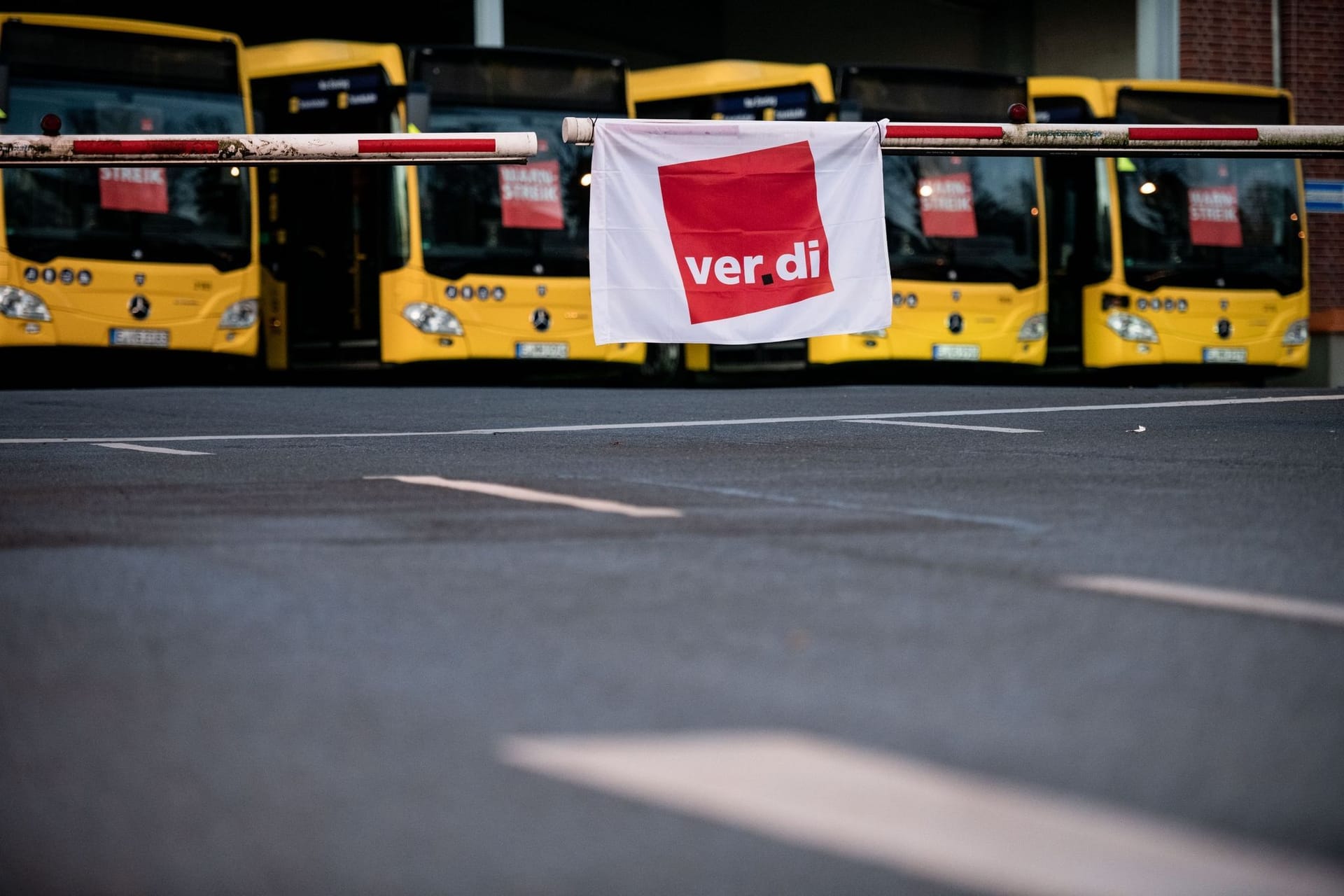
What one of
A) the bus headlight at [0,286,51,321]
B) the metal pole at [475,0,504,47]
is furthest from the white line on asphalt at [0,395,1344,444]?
the metal pole at [475,0,504,47]

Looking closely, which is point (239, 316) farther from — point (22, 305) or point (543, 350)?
point (543, 350)

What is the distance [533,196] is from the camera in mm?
20500

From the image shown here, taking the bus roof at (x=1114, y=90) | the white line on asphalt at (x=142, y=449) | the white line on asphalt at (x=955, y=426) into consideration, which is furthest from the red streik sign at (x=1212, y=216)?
the white line on asphalt at (x=142, y=449)

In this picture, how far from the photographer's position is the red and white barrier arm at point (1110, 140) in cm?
1243

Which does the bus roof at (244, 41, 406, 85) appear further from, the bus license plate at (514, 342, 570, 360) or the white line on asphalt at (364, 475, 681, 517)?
the white line on asphalt at (364, 475, 681, 517)

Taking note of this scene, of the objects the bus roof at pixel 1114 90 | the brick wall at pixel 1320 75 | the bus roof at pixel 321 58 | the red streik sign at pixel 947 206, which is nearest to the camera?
the bus roof at pixel 321 58

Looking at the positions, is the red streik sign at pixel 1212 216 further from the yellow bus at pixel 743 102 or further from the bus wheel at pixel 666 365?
the bus wheel at pixel 666 365

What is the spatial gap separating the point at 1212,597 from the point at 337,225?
18338 mm

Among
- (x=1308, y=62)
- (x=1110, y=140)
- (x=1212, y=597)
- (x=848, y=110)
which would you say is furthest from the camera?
(x=1308, y=62)

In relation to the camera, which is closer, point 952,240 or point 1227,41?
point 952,240

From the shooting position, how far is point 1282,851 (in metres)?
2.41

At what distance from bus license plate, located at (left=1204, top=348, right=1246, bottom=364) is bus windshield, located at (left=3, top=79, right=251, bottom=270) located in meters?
10.2

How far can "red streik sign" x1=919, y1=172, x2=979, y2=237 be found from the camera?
70.5 ft

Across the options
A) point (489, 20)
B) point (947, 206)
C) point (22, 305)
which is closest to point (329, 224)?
point (22, 305)
